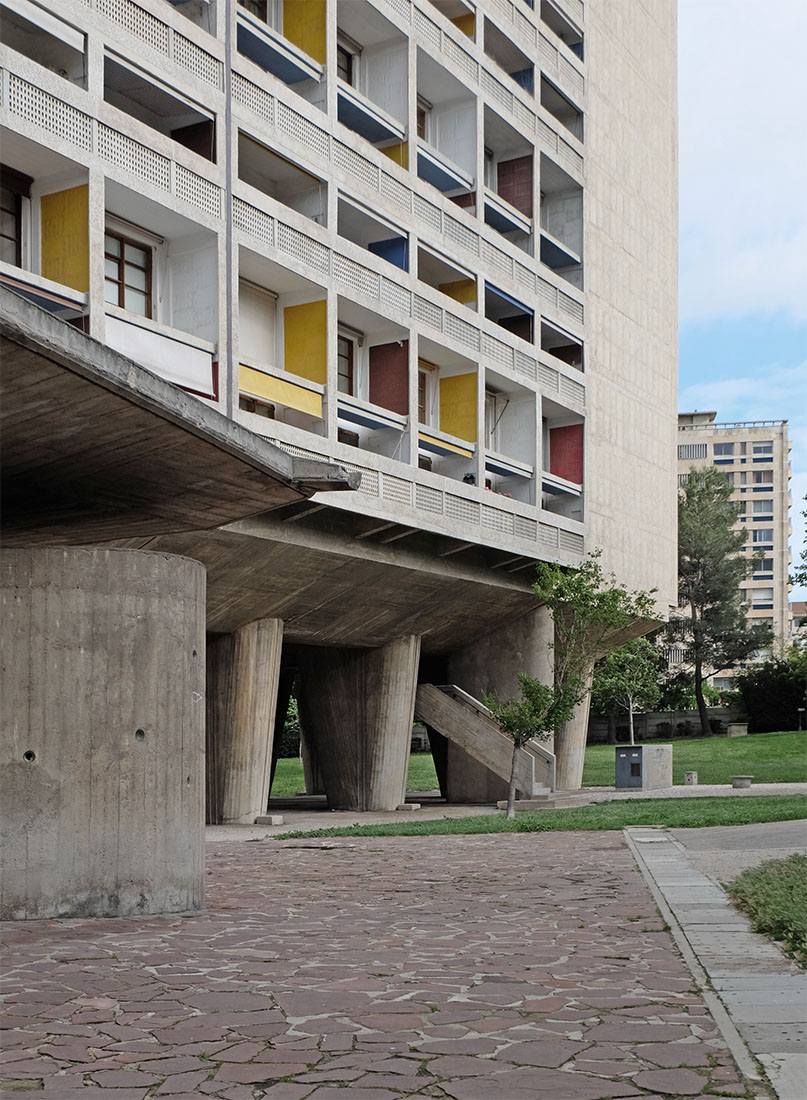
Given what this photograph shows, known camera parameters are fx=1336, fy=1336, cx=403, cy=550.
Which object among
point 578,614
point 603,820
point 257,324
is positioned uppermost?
point 257,324

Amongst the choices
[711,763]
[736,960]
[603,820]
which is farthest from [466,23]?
[711,763]

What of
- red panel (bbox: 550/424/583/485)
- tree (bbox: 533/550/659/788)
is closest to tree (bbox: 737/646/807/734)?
red panel (bbox: 550/424/583/485)

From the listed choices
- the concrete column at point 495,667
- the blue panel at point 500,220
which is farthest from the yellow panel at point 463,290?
the concrete column at point 495,667

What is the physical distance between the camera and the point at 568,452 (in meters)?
39.2

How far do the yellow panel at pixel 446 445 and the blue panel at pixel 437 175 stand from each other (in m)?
6.67

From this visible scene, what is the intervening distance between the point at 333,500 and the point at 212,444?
1443 centimetres

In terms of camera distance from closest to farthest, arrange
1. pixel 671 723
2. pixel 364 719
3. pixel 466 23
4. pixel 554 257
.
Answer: pixel 364 719 → pixel 466 23 → pixel 554 257 → pixel 671 723

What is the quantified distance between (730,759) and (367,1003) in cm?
5468

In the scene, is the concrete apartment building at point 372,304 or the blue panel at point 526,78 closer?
the concrete apartment building at point 372,304

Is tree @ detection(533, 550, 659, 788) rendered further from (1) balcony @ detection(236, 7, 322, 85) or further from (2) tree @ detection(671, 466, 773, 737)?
(2) tree @ detection(671, 466, 773, 737)

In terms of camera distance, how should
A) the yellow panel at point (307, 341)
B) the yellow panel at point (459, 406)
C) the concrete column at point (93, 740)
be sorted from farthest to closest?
the yellow panel at point (459, 406), the yellow panel at point (307, 341), the concrete column at point (93, 740)

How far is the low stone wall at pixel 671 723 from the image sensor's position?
259 feet

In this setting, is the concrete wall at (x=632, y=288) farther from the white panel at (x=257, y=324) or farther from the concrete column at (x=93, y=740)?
the concrete column at (x=93, y=740)

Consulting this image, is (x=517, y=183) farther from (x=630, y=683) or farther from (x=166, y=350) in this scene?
(x=630, y=683)
